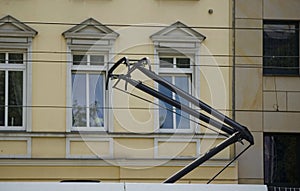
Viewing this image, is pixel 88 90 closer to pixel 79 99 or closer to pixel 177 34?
pixel 79 99

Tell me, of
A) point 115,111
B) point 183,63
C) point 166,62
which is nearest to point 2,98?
point 115,111

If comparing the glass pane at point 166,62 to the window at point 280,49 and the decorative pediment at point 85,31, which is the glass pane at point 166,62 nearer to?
the decorative pediment at point 85,31

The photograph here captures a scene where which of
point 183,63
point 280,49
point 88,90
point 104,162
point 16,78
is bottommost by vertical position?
point 104,162

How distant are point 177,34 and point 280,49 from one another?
5.81 ft

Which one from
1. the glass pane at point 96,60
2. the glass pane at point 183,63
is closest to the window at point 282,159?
the glass pane at point 183,63

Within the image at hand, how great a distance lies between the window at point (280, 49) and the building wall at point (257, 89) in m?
0.12

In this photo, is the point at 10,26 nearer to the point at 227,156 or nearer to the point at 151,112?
the point at 151,112

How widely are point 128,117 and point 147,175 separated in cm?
98

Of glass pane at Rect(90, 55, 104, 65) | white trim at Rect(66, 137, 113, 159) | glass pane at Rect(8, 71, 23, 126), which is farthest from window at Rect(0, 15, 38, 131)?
glass pane at Rect(90, 55, 104, 65)

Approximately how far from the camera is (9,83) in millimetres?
12547

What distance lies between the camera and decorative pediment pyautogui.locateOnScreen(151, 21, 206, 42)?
42.2ft

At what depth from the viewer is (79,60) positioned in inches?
504

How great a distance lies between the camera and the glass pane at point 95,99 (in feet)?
42.1

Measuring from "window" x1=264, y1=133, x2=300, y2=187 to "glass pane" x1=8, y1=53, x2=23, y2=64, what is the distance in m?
4.24
